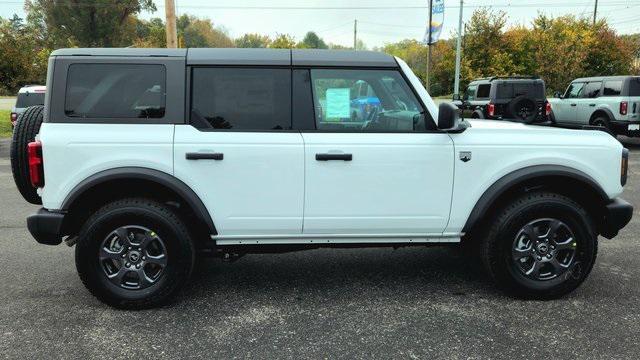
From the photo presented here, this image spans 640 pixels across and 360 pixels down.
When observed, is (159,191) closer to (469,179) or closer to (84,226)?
(84,226)

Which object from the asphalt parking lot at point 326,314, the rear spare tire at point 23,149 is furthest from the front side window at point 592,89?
the rear spare tire at point 23,149

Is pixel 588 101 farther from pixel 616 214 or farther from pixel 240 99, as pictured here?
pixel 240 99

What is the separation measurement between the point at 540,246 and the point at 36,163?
356cm

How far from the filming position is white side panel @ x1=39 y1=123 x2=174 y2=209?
11.5 feet

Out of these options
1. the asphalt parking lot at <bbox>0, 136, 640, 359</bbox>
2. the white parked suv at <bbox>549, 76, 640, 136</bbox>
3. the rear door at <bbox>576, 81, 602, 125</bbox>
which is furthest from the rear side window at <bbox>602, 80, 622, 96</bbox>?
the asphalt parking lot at <bbox>0, 136, 640, 359</bbox>

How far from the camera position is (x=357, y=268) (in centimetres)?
468

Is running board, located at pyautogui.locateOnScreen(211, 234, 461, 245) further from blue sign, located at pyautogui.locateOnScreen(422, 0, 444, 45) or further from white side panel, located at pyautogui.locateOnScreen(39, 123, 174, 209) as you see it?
blue sign, located at pyautogui.locateOnScreen(422, 0, 444, 45)

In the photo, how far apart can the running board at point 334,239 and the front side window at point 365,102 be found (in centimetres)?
77

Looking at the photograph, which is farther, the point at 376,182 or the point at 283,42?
the point at 283,42

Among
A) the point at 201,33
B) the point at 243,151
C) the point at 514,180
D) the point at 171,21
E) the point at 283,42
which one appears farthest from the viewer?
the point at 201,33

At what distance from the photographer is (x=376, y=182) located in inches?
147

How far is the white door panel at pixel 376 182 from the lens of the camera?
3695 mm

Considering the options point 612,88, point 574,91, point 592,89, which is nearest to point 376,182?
point 612,88

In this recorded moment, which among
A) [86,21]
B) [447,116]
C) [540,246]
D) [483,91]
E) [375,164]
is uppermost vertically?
[86,21]
